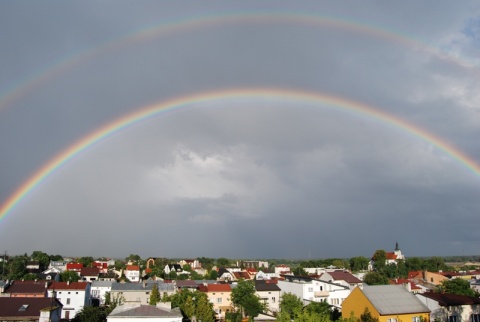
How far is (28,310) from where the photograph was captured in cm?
4191

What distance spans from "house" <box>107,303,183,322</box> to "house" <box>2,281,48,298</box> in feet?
93.9

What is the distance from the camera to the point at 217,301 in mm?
69438

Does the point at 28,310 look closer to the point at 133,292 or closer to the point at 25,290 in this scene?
the point at 25,290

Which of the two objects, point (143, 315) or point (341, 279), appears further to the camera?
point (341, 279)

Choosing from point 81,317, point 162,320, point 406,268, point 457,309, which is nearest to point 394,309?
point 457,309

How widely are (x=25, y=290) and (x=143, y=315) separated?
34.0m

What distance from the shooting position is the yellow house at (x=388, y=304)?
36688 millimetres

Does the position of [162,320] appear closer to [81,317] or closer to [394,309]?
[81,317]

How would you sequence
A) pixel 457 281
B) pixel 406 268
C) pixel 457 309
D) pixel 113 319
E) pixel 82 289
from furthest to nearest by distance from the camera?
pixel 406 268, pixel 82 289, pixel 457 281, pixel 457 309, pixel 113 319

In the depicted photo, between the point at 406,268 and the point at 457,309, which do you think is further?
the point at 406,268

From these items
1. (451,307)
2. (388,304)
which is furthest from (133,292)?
(451,307)

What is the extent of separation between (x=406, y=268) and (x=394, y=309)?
332 ft

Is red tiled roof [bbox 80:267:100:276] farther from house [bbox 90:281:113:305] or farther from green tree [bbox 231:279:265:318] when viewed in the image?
green tree [bbox 231:279:265:318]

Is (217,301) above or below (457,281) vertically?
below
